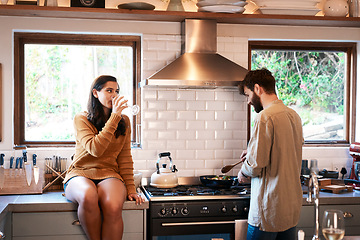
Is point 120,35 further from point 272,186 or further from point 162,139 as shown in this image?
point 272,186

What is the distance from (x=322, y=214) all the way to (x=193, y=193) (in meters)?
1.06

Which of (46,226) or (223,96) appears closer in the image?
(46,226)

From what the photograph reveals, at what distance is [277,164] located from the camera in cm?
325

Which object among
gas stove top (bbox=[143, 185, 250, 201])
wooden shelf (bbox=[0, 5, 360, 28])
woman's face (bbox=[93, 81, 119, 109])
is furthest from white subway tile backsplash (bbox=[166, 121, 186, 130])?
wooden shelf (bbox=[0, 5, 360, 28])

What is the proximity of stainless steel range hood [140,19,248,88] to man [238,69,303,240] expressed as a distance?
662 millimetres

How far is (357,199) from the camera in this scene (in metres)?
3.92

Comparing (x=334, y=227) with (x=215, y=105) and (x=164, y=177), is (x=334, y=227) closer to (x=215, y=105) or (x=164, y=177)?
(x=164, y=177)

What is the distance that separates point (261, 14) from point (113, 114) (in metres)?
1.58

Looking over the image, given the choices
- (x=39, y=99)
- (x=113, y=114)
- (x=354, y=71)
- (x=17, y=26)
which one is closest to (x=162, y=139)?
(x=113, y=114)

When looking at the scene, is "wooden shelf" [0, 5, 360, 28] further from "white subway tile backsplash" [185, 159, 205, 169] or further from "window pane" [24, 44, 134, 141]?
"white subway tile backsplash" [185, 159, 205, 169]

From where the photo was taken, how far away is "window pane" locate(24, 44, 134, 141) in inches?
171

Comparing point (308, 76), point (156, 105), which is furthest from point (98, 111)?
point (308, 76)

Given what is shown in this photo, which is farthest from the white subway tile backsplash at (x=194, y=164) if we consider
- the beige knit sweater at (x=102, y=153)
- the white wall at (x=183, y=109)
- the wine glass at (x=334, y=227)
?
the wine glass at (x=334, y=227)

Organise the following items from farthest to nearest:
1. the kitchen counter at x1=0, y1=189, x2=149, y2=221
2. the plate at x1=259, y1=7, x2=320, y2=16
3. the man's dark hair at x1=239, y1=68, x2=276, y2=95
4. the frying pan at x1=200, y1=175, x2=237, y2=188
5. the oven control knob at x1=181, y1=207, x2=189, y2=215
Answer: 1. the plate at x1=259, y1=7, x2=320, y2=16
2. the frying pan at x1=200, y1=175, x2=237, y2=188
3. the oven control knob at x1=181, y1=207, x2=189, y2=215
4. the kitchen counter at x1=0, y1=189, x2=149, y2=221
5. the man's dark hair at x1=239, y1=68, x2=276, y2=95
